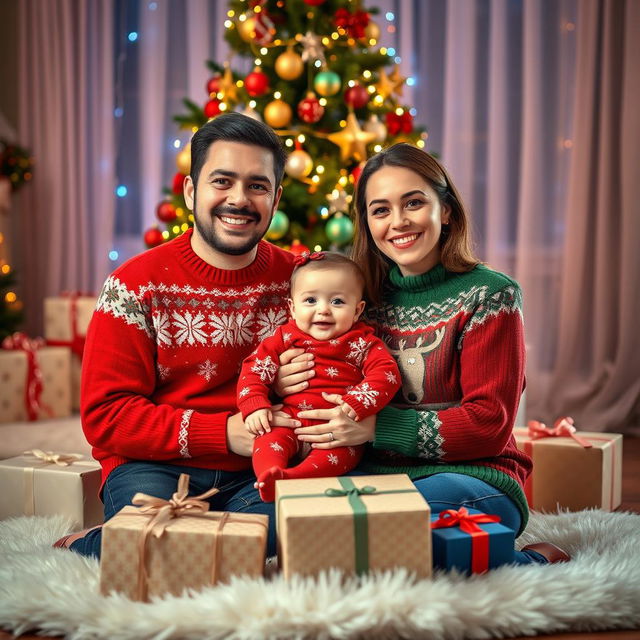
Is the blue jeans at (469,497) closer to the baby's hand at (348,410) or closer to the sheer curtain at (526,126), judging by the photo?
the baby's hand at (348,410)

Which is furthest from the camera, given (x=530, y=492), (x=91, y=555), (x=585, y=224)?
(x=585, y=224)

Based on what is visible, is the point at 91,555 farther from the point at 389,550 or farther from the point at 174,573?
the point at 389,550

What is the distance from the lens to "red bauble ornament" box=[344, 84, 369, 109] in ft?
11.8

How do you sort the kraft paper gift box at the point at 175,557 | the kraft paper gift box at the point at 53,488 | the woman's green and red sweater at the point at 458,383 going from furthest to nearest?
the kraft paper gift box at the point at 53,488
the woman's green and red sweater at the point at 458,383
the kraft paper gift box at the point at 175,557

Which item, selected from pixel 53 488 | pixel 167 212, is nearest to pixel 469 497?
pixel 53 488

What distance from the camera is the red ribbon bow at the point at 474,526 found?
1819mm

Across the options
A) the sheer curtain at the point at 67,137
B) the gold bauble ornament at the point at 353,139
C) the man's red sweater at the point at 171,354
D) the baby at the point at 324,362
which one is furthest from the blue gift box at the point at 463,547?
the sheer curtain at the point at 67,137

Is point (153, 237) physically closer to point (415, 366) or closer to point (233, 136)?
point (233, 136)

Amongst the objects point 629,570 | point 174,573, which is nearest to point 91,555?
point 174,573

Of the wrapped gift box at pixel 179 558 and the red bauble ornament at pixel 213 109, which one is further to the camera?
the red bauble ornament at pixel 213 109

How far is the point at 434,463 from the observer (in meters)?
2.10

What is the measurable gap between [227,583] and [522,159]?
326cm

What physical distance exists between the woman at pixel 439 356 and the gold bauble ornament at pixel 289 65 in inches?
58.2

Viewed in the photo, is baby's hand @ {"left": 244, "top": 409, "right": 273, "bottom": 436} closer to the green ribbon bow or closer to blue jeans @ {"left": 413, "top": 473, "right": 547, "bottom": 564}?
the green ribbon bow
